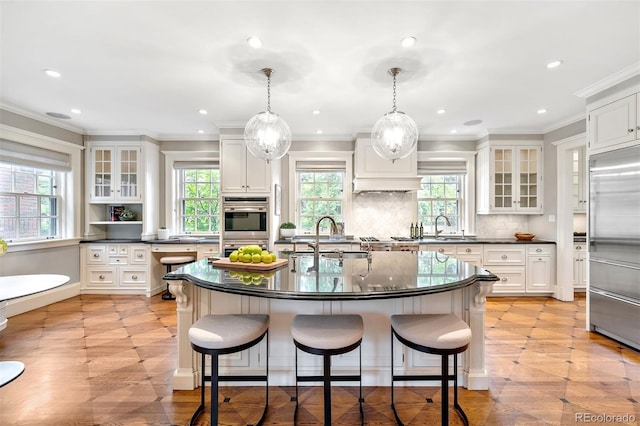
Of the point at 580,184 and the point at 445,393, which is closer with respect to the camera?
the point at 445,393

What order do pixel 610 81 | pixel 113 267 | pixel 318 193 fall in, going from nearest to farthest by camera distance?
pixel 610 81 → pixel 113 267 → pixel 318 193

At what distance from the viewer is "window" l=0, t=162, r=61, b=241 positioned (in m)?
3.83

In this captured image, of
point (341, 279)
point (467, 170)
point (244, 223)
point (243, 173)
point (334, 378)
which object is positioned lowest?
point (334, 378)

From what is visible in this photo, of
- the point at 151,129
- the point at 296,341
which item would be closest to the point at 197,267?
the point at 296,341

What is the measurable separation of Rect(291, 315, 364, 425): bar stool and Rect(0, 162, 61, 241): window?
444cm

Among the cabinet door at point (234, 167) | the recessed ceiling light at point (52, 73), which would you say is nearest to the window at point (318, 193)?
the cabinet door at point (234, 167)

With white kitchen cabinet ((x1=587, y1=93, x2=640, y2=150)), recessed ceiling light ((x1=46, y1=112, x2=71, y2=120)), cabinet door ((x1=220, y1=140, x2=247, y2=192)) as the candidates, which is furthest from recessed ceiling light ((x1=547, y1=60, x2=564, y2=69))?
recessed ceiling light ((x1=46, y1=112, x2=71, y2=120))

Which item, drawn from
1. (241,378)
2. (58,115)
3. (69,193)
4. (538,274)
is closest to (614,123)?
(538,274)

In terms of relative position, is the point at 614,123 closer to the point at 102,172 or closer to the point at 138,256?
the point at 138,256

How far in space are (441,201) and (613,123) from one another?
8.33 feet

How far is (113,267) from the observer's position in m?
4.75

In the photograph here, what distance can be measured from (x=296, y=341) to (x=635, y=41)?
3.44 metres

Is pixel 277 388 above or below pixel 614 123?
below

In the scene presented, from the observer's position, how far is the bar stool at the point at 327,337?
1544 mm
